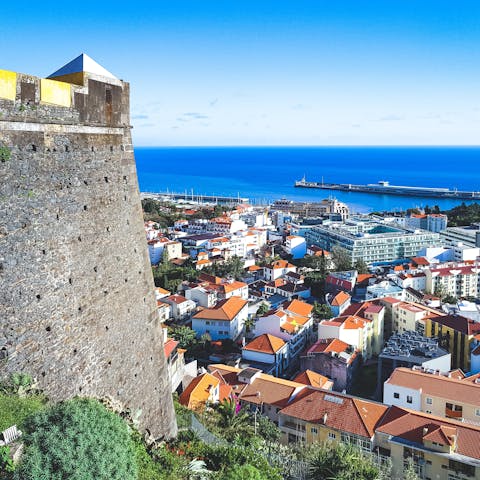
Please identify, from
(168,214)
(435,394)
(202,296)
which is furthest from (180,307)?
(168,214)

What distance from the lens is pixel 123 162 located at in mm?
7105

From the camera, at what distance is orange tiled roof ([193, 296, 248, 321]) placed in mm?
28984

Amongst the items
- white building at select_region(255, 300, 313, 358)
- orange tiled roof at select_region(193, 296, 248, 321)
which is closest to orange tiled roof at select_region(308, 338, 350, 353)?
white building at select_region(255, 300, 313, 358)

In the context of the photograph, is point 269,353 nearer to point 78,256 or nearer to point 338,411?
point 338,411

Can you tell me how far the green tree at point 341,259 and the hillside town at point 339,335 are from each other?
0.50 feet

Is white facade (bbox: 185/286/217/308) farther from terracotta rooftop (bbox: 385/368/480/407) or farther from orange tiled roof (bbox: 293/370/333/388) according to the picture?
terracotta rooftop (bbox: 385/368/480/407)

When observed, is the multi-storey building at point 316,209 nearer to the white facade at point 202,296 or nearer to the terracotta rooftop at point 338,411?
the white facade at point 202,296

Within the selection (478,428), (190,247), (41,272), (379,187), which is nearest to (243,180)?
(379,187)

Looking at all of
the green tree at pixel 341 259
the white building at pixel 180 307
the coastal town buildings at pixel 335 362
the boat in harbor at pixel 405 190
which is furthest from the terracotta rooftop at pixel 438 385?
the boat in harbor at pixel 405 190

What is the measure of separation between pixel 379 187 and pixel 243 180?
41.8m

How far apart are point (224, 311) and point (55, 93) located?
79.7ft

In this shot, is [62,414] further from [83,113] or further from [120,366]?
[83,113]

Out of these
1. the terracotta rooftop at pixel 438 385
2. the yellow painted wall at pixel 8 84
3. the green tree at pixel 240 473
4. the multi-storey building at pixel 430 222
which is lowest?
the terracotta rooftop at pixel 438 385

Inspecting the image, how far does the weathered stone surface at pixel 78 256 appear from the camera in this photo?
201 inches
